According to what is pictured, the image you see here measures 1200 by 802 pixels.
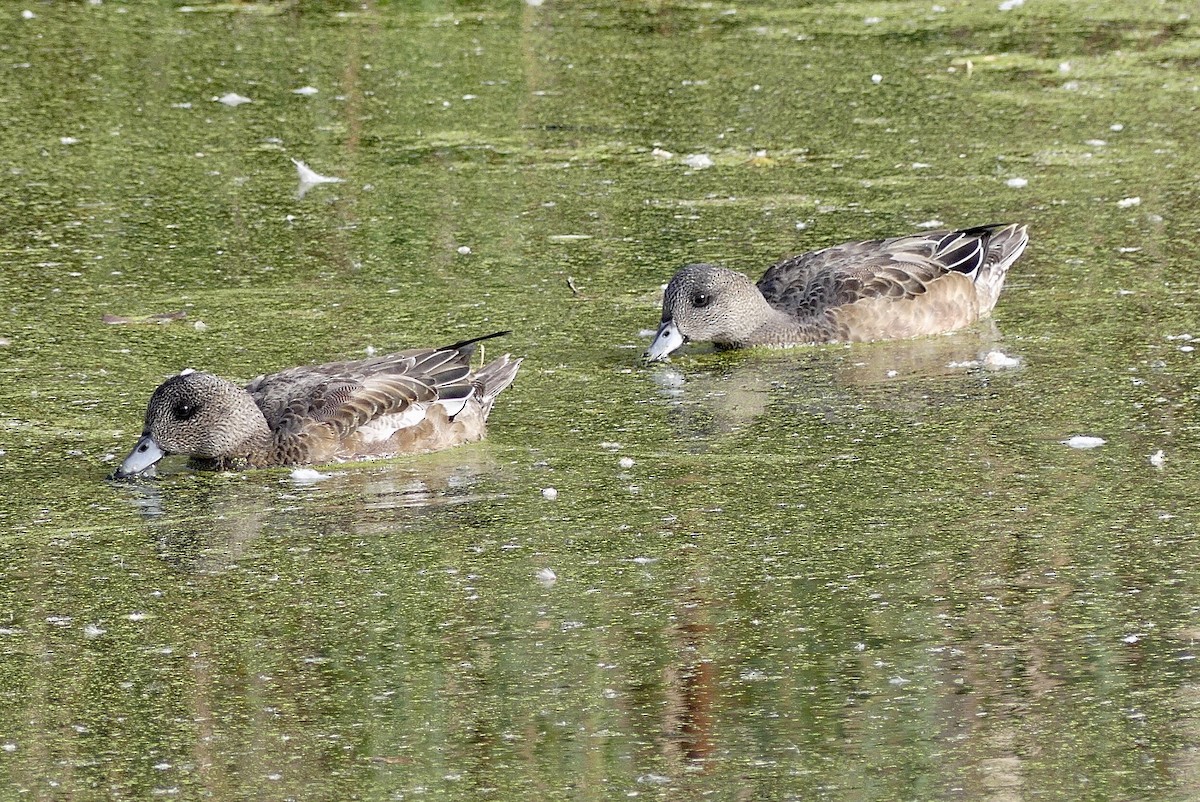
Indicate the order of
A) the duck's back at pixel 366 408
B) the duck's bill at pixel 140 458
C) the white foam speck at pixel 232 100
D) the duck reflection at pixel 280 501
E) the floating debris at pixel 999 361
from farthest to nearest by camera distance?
the white foam speck at pixel 232 100, the floating debris at pixel 999 361, the duck's back at pixel 366 408, the duck's bill at pixel 140 458, the duck reflection at pixel 280 501

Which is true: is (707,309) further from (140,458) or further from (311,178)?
(311,178)

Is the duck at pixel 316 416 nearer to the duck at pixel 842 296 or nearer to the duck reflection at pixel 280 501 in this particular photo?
the duck reflection at pixel 280 501

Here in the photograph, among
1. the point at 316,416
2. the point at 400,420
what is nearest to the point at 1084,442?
the point at 400,420

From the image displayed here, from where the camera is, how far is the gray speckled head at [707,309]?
755cm

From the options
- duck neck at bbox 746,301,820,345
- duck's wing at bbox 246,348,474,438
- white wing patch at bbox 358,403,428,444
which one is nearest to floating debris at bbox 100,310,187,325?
duck's wing at bbox 246,348,474,438

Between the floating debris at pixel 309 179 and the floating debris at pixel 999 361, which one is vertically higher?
the floating debris at pixel 999 361

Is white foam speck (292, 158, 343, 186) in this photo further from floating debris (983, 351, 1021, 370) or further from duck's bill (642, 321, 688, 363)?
floating debris (983, 351, 1021, 370)

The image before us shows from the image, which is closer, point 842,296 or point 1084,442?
point 1084,442

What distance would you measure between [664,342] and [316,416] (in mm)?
1578

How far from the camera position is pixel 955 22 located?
42.2 ft

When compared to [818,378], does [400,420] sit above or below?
above

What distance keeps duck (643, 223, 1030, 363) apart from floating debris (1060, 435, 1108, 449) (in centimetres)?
157

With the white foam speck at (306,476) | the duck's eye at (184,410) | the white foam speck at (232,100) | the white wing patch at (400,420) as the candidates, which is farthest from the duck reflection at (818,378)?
the white foam speck at (232,100)

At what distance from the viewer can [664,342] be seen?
754 centimetres
